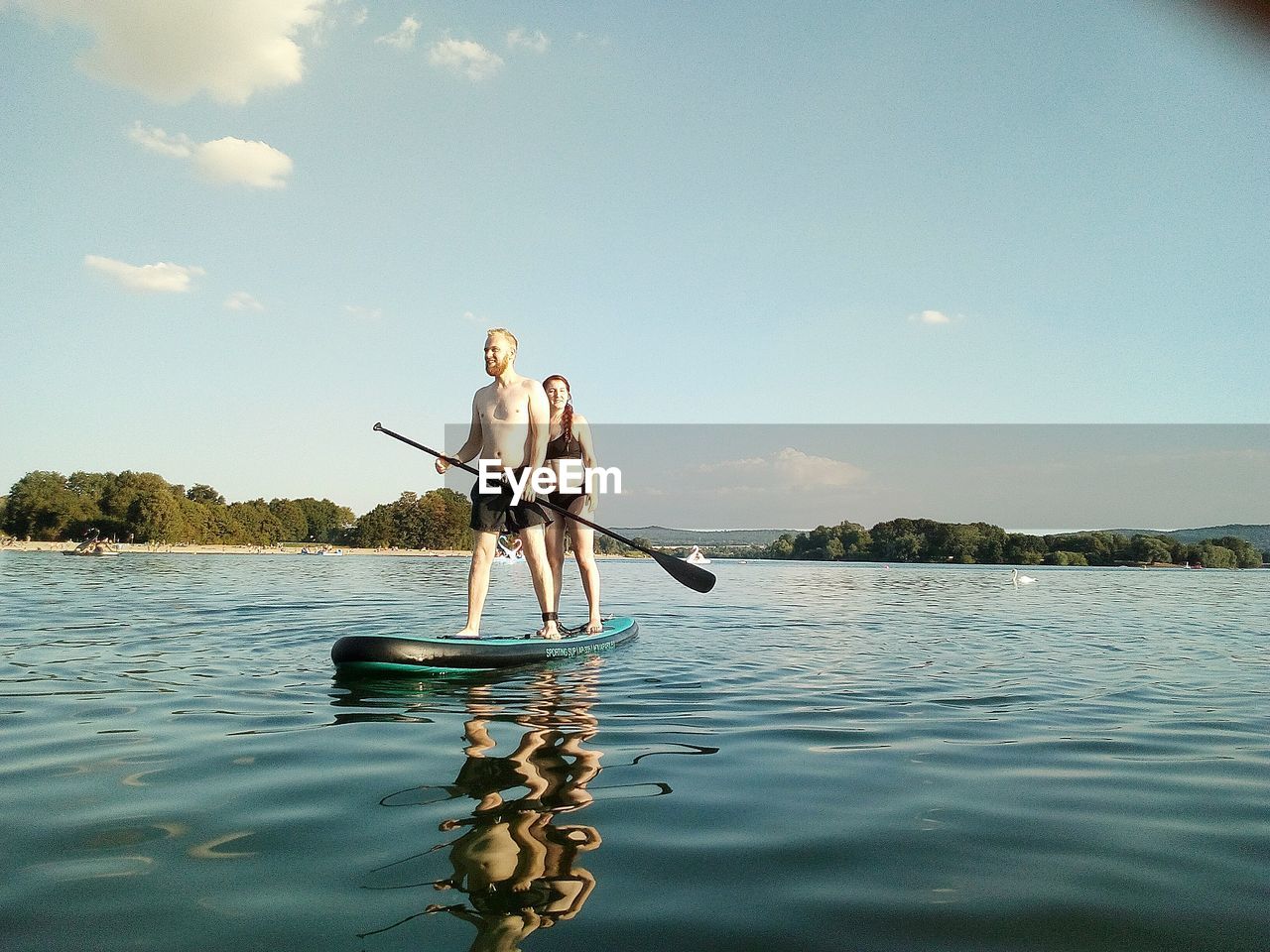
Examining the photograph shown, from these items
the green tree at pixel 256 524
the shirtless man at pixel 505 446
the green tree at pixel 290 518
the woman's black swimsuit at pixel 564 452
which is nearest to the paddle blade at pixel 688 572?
the woman's black swimsuit at pixel 564 452

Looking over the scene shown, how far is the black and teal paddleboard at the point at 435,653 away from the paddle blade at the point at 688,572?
2.11m

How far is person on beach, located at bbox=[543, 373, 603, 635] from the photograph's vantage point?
8719mm

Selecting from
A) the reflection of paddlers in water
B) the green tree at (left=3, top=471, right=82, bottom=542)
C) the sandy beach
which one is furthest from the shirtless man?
the green tree at (left=3, top=471, right=82, bottom=542)

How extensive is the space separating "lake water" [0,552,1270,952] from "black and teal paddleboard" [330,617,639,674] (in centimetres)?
18

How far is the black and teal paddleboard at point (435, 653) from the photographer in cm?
630

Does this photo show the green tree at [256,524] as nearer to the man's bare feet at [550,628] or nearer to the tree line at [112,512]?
the tree line at [112,512]

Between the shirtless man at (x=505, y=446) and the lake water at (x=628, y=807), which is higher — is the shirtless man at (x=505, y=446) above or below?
above

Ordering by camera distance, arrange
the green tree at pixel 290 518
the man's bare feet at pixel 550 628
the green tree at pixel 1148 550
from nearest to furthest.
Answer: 1. the man's bare feet at pixel 550 628
2. the green tree at pixel 1148 550
3. the green tree at pixel 290 518

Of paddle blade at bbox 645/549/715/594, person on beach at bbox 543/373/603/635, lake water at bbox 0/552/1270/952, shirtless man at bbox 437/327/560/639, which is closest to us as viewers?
lake water at bbox 0/552/1270/952

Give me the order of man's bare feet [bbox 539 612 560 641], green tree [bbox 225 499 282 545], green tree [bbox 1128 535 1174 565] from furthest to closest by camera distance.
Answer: green tree [bbox 225 499 282 545], green tree [bbox 1128 535 1174 565], man's bare feet [bbox 539 612 560 641]

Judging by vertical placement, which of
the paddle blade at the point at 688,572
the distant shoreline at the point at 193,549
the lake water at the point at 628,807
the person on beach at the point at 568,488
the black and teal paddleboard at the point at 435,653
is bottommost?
the distant shoreline at the point at 193,549

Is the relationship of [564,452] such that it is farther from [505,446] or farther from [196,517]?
[196,517]

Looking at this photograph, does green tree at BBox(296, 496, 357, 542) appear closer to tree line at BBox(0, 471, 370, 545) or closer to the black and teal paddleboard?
tree line at BBox(0, 471, 370, 545)

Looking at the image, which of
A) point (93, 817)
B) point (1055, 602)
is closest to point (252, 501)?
point (1055, 602)
